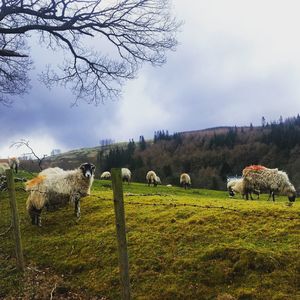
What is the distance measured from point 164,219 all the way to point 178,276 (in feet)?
11.4

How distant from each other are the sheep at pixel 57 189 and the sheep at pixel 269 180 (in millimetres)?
10874

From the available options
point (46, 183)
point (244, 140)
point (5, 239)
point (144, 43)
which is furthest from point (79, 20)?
point (244, 140)

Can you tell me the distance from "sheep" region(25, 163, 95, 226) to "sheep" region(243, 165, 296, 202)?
10.9 meters

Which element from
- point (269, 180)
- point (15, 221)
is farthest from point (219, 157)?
point (15, 221)

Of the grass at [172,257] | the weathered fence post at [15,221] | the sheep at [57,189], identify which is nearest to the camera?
the grass at [172,257]

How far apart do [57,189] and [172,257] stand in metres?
7.01

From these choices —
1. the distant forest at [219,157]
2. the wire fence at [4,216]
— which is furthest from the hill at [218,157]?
the wire fence at [4,216]

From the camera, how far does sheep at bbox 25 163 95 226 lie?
1528 centimetres

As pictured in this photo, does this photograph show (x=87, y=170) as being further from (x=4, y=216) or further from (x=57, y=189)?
(x=4, y=216)

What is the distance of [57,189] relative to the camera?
1564cm

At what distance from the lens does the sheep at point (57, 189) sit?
50.1 feet

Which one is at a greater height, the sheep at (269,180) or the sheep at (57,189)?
the sheep at (57,189)

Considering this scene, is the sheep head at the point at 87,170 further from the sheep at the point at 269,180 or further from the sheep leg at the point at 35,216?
the sheep at the point at 269,180

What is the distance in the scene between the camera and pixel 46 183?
51.2ft
